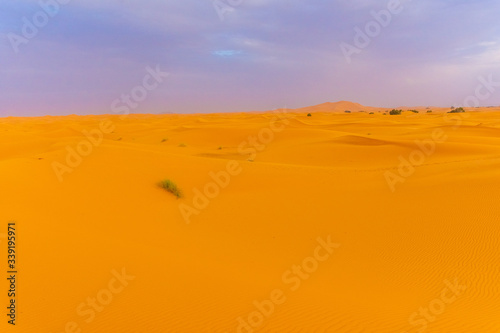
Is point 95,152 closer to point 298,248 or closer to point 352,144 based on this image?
point 298,248

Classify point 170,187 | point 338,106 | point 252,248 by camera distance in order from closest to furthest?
point 252,248 < point 170,187 < point 338,106

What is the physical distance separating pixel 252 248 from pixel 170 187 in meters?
4.19

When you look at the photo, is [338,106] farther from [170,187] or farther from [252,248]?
[252,248]

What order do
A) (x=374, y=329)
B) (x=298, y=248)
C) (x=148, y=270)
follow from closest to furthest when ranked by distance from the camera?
1. (x=374, y=329)
2. (x=148, y=270)
3. (x=298, y=248)

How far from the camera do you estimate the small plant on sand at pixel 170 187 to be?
10.7 meters

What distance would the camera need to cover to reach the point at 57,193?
9.02 meters

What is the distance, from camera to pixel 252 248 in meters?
7.50

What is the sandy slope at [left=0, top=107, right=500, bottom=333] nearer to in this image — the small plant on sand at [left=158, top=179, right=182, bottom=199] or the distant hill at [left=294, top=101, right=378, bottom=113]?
the small plant on sand at [left=158, top=179, right=182, bottom=199]

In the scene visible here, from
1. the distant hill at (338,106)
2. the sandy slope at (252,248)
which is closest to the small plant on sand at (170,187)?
the sandy slope at (252,248)

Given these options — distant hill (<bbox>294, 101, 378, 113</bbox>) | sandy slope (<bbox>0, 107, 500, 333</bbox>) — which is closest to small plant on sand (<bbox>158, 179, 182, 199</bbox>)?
sandy slope (<bbox>0, 107, 500, 333</bbox>)

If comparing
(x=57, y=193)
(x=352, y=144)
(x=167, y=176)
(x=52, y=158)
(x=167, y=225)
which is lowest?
(x=167, y=225)

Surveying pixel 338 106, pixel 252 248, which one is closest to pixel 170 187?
pixel 252 248

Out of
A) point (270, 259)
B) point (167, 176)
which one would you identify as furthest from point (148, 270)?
point (167, 176)

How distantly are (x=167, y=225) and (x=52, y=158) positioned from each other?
6.08m
